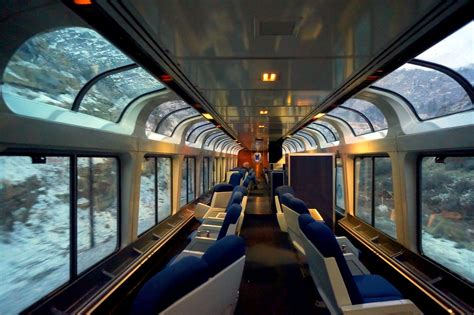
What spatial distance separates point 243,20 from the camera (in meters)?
2.04

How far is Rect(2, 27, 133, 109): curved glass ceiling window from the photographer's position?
245 centimetres

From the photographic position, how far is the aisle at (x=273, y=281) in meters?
4.11

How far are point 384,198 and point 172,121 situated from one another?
490cm

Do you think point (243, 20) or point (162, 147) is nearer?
point (243, 20)

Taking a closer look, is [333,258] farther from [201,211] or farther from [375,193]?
[201,211]

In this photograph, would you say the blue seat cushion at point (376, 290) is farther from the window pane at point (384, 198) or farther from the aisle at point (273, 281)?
the window pane at point (384, 198)

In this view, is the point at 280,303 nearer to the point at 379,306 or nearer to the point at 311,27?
the point at 379,306

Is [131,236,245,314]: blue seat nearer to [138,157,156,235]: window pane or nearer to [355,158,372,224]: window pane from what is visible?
[138,157,156,235]: window pane

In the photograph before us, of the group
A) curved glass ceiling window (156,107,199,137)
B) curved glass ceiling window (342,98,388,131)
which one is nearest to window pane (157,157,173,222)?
curved glass ceiling window (156,107,199,137)

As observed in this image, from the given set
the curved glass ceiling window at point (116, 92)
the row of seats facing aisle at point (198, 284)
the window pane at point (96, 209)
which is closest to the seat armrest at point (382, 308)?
the row of seats facing aisle at point (198, 284)

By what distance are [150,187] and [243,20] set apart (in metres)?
4.95

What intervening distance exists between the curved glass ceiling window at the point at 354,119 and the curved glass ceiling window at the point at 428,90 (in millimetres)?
2146

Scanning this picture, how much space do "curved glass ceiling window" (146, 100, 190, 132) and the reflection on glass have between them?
818 mm

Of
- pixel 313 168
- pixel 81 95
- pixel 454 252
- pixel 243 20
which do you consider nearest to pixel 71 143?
pixel 81 95
